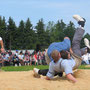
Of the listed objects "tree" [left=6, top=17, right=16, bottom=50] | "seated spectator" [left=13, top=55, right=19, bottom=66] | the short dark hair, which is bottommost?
"seated spectator" [left=13, top=55, right=19, bottom=66]

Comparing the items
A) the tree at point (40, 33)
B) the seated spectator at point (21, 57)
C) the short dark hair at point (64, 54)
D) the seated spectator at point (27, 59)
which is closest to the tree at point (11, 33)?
the tree at point (40, 33)

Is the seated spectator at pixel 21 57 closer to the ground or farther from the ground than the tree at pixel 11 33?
closer to the ground

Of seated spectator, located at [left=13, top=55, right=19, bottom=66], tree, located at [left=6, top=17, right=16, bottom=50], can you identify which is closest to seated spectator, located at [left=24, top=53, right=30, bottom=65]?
seated spectator, located at [left=13, top=55, right=19, bottom=66]

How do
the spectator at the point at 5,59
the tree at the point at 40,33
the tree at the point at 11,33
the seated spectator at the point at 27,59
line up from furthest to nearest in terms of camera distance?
1. the tree at the point at 40,33
2. the tree at the point at 11,33
3. the seated spectator at the point at 27,59
4. the spectator at the point at 5,59

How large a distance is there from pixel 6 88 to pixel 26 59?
639 inches

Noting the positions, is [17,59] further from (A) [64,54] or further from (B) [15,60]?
(A) [64,54]

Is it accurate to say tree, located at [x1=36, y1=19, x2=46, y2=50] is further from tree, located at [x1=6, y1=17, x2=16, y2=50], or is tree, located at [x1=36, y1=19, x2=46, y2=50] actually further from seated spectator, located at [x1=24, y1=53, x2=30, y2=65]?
seated spectator, located at [x1=24, y1=53, x2=30, y2=65]

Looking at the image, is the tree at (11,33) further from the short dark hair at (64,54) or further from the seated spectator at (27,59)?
the short dark hair at (64,54)

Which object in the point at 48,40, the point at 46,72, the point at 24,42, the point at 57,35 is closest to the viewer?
the point at 46,72

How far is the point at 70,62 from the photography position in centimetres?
654

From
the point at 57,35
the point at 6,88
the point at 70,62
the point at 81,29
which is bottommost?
the point at 6,88

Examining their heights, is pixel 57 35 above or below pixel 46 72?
above

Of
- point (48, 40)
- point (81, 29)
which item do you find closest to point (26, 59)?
point (81, 29)

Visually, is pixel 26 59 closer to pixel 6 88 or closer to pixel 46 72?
pixel 46 72
